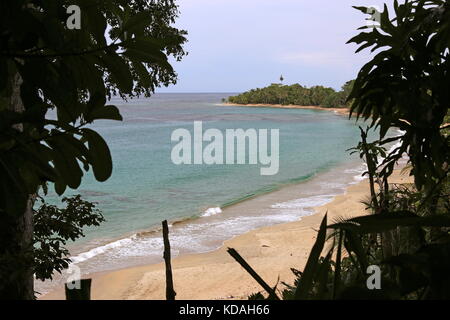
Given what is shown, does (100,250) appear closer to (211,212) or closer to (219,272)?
(219,272)

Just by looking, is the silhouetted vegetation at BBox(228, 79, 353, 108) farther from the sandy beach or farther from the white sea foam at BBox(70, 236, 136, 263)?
the sandy beach

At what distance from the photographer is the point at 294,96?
77938 millimetres

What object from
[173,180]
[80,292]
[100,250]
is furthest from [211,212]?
[80,292]

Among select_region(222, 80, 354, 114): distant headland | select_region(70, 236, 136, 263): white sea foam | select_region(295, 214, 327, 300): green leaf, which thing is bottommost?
select_region(70, 236, 136, 263): white sea foam

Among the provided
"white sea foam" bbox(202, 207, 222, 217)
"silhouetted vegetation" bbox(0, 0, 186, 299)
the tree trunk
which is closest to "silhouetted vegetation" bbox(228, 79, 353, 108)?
"white sea foam" bbox(202, 207, 222, 217)

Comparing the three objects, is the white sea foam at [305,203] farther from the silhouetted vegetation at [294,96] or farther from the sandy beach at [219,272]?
the silhouetted vegetation at [294,96]

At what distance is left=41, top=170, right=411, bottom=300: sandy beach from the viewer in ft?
28.1

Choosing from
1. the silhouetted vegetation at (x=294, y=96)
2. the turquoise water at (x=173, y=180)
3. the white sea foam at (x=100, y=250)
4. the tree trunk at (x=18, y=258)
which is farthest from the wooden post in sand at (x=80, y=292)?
the silhouetted vegetation at (x=294, y=96)

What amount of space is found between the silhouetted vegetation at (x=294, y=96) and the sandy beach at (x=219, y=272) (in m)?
59.0

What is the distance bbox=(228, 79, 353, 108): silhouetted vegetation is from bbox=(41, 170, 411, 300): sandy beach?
5903 centimetres

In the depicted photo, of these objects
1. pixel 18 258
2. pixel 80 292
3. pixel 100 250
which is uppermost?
pixel 80 292

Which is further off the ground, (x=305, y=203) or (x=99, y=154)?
(x=99, y=154)

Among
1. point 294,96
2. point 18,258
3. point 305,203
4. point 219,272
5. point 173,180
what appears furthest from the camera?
point 294,96

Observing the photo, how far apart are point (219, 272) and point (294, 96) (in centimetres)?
7038
